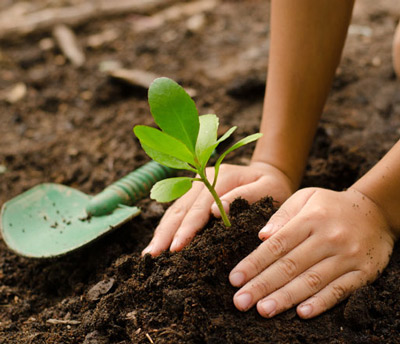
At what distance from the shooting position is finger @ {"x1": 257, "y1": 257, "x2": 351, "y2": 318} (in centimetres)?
114

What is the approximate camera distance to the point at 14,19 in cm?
345

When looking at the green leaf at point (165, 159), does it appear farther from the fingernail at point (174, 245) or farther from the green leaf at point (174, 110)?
the fingernail at point (174, 245)

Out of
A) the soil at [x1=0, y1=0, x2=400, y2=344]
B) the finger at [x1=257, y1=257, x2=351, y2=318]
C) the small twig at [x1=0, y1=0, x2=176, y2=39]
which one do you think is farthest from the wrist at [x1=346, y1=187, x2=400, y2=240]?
the small twig at [x1=0, y1=0, x2=176, y2=39]

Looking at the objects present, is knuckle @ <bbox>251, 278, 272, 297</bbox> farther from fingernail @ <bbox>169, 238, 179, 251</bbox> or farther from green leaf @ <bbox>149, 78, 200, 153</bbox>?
green leaf @ <bbox>149, 78, 200, 153</bbox>

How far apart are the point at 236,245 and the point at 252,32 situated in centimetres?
232

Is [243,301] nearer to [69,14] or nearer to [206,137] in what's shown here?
[206,137]

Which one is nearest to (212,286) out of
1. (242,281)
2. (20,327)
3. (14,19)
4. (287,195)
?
(242,281)

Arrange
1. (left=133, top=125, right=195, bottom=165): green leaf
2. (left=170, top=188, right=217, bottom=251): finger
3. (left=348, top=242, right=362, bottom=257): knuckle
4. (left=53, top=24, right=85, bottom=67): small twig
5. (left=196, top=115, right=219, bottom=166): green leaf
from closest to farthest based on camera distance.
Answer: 1. (left=133, top=125, right=195, bottom=165): green leaf
2. (left=196, top=115, right=219, bottom=166): green leaf
3. (left=348, top=242, right=362, bottom=257): knuckle
4. (left=170, top=188, right=217, bottom=251): finger
5. (left=53, top=24, right=85, bottom=67): small twig

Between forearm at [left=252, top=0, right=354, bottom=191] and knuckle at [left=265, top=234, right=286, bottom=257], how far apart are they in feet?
1.33

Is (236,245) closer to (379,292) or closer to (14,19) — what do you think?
(379,292)

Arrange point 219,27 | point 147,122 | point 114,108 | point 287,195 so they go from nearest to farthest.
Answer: point 287,195
point 147,122
point 114,108
point 219,27

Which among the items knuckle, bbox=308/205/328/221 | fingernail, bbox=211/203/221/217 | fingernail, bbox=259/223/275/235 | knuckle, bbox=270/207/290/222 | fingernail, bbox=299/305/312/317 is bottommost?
fingernail, bbox=299/305/312/317

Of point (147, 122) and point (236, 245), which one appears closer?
point (236, 245)

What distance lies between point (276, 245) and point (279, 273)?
75 mm
